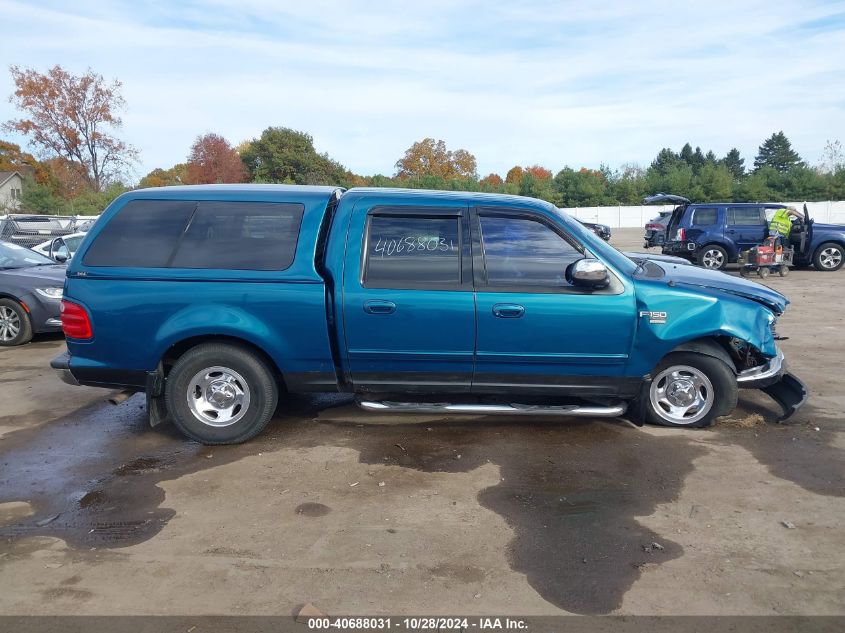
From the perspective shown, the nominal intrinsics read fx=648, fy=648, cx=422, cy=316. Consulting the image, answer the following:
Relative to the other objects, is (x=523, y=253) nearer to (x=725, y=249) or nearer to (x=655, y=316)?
(x=655, y=316)

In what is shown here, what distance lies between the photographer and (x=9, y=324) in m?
9.17

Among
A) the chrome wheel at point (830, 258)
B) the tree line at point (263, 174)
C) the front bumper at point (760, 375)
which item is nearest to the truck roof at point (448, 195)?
the front bumper at point (760, 375)

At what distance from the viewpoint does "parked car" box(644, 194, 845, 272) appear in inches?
653

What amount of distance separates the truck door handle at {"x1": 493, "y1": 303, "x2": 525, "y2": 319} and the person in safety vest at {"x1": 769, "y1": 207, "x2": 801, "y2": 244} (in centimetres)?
1399

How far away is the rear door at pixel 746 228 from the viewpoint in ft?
54.3

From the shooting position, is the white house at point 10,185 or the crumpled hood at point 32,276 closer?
the crumpled hood at point 32,276

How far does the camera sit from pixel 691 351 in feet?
16.6

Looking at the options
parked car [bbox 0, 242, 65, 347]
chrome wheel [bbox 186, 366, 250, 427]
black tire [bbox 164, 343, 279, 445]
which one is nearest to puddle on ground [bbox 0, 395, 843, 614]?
black tire [bbox 164, 343, 279, 445]

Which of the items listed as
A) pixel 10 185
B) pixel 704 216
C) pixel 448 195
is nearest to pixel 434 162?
pixel 10 185

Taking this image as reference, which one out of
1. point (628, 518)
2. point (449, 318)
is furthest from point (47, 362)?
point (628, 518)

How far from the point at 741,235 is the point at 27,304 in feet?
51.7

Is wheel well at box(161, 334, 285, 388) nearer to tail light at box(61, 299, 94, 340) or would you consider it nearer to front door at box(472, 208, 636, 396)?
tail light at box(61, 299, 94, 340)

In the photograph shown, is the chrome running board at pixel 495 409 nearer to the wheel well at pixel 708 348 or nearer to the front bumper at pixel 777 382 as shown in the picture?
the wheel well at pixel 708 348

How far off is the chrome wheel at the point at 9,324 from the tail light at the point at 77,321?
5.14 m
